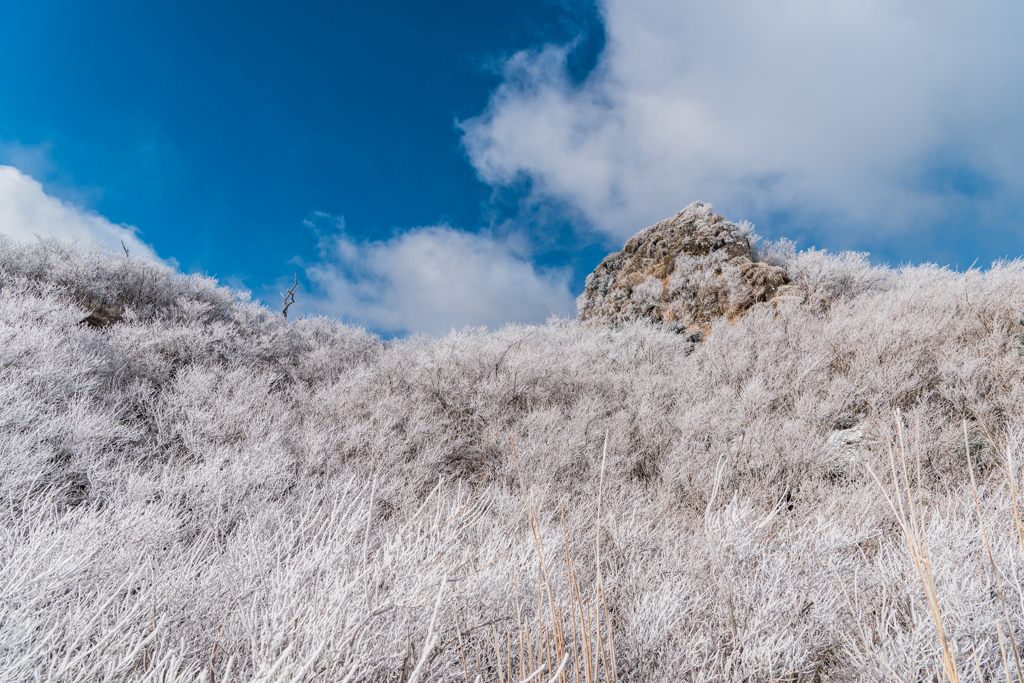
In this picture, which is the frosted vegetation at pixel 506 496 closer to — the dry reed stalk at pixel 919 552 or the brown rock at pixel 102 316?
the dry reed stalk at pixel 919 552

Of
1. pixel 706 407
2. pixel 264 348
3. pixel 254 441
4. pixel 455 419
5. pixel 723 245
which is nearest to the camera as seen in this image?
pixel 254 441

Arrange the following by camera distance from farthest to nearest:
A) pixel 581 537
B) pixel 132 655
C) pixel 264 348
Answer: pixel 264 348 < pixel 581 537 < pixel 132 655

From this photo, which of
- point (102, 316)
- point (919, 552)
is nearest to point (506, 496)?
point (919, 552)

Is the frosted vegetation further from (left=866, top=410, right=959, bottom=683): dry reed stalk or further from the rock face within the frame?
the rock face

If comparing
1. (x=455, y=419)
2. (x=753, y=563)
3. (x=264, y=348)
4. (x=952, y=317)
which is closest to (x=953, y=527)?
(x=753, y=563)

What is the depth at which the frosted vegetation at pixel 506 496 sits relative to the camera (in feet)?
6.47

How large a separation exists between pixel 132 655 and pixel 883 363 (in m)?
8.14

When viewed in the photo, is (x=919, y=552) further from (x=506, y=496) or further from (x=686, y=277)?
(x=686, y=277)

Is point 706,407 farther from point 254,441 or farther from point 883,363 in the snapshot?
point 254,441

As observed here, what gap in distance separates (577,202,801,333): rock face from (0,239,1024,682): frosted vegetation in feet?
3.32

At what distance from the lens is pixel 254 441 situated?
4660 mm

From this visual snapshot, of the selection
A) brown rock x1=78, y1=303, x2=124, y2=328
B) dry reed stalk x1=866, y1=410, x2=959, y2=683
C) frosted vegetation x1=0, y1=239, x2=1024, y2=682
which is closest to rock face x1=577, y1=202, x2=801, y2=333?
frosted vegetation x1=0, y1=239, x2=1024, y2=682

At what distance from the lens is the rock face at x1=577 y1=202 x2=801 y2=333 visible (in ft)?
32.8

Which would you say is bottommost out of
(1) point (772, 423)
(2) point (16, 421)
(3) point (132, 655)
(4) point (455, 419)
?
(3) point (132, 655)
